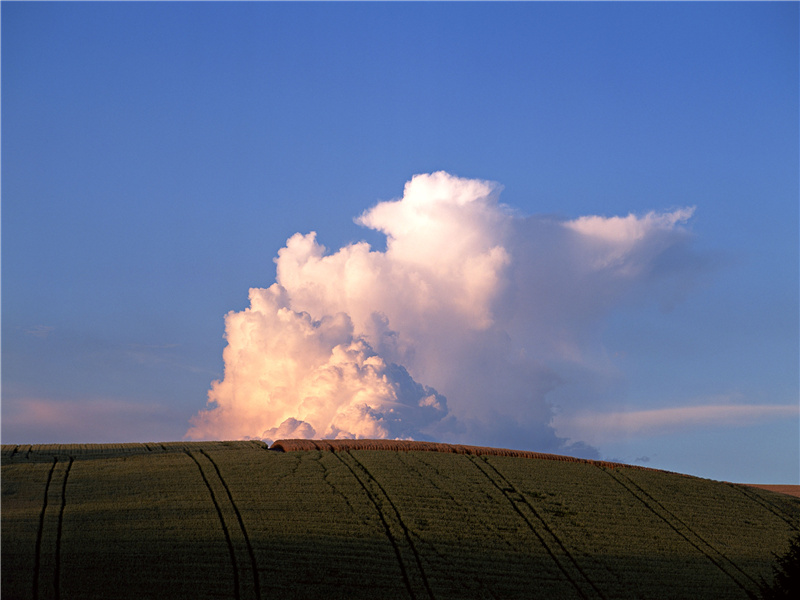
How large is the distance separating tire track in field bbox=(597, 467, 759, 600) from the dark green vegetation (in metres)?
0.10

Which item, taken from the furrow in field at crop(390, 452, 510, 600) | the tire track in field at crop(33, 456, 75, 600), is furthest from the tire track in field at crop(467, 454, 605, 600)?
the tire track in field at crop(33, 456, 75, 600)

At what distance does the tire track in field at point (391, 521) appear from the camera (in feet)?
85.1

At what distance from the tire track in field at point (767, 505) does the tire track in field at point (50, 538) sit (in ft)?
107

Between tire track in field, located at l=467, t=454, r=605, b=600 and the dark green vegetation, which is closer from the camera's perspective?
the dark green vegetation

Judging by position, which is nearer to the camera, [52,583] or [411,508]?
[52,583]

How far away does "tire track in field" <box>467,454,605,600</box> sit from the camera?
93.8 ft

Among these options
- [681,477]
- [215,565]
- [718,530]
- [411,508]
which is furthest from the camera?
[681,477]

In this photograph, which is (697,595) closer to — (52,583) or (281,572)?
(281,572)

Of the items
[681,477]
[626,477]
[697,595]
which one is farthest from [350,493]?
[681,477]

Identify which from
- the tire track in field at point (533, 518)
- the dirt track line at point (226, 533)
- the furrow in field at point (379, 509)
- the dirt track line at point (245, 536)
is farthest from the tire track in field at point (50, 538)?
the tire track in field at point (533, 518)

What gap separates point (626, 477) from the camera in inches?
1628

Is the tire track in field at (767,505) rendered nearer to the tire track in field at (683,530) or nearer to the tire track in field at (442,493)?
the tire track in field at (683,530)

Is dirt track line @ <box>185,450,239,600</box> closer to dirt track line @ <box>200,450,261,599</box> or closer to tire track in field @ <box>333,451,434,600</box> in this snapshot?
dirt track line @ <box>200,450,261,599</box>

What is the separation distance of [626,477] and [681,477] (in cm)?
409
